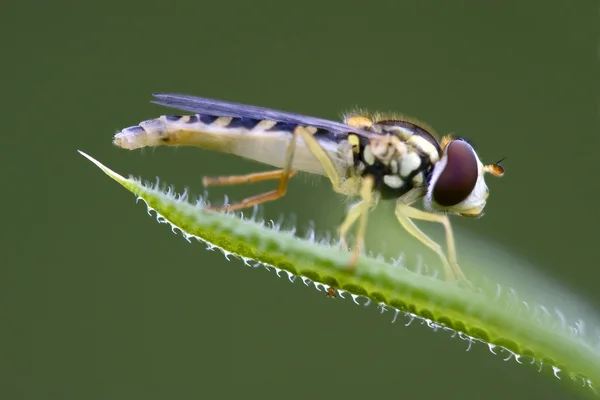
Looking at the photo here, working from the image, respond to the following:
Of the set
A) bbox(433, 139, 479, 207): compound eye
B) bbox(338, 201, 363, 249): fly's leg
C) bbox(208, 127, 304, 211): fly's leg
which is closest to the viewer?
bbox(338, 201, 363, 249): fly's leg

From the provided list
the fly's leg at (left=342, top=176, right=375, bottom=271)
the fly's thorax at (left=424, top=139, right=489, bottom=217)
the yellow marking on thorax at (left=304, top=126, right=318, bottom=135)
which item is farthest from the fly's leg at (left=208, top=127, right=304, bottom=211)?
the fly's thorax at (left=424, top=139, right=489, bottom=217)

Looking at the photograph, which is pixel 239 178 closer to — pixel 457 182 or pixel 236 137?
pixel 236 137

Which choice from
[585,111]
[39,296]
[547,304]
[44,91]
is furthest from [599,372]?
[44,91]

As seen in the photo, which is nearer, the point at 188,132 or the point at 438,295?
the point at 438,295

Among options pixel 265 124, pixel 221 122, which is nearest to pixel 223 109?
pixel 221 122

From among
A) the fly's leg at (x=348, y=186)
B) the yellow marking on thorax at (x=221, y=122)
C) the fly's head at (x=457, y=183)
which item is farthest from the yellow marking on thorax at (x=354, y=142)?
the yellow marking on thorax at (x=221, y=122)

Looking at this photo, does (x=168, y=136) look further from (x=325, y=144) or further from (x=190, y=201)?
(x=190, y=201)

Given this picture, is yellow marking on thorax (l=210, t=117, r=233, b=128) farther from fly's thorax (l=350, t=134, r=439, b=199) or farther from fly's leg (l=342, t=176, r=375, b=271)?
fly's leg (l=342, t=176, r=375, b=271)
